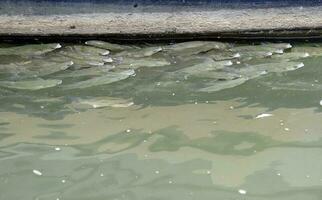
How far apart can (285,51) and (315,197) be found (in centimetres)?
301

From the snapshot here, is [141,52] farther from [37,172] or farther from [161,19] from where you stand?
[37,172]

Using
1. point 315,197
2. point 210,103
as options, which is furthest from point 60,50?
point 315,197

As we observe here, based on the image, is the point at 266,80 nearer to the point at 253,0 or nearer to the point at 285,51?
the point at 285,51

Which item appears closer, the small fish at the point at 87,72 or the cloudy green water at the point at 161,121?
the cloudy green water at the point at 161,121

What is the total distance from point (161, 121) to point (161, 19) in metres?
2.28

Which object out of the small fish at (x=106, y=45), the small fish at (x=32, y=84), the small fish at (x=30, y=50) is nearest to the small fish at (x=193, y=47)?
the small fish at (x=106, y=45)

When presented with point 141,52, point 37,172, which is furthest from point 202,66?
point 37,172

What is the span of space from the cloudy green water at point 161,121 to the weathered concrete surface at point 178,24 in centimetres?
20

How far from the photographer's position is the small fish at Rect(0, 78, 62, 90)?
554cm

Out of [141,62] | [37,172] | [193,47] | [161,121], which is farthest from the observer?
[193,47]

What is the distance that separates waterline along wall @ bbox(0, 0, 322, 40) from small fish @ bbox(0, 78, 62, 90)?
125 centimetres

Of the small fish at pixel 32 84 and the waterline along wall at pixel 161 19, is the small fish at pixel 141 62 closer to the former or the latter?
the waterline along wall at pixel 161 19

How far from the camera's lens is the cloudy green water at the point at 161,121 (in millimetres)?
4043

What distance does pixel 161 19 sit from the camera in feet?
22.7
